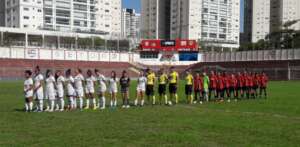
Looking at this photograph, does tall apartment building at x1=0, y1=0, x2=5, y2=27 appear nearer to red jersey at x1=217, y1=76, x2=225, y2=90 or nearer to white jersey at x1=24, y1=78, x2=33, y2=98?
red jersey at x1=217, y1=76, x2=225, y2=90

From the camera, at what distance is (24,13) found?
124m

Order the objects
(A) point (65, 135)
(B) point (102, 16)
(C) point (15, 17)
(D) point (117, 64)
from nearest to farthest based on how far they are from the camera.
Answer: (A) point (65, 135) → (D) point (117, 64) → (C) point (15, 17) → (B) point (102, 16)

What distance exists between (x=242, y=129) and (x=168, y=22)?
149 metres

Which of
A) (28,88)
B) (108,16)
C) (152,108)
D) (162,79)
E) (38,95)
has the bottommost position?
(152,108)

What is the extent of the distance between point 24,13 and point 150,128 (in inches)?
4655

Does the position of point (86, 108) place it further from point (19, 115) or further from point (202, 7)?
point (202, 7)

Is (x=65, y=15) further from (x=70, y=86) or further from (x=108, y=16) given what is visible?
(x=70, y=86)

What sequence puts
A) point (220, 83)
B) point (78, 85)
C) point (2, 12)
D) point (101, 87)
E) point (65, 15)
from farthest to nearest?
point (65, 15) < point (2, 12) < point (220, 83) < point (101, 87) < point (78, 85)

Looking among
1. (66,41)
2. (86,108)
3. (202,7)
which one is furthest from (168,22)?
(86,108)

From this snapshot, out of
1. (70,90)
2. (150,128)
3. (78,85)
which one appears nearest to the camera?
(150,128)

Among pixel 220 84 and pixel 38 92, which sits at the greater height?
pixel 220 84

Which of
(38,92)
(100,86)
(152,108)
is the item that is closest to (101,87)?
(100,86)

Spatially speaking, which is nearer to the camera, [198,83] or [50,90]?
[50,90]

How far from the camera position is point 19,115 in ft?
60.0
